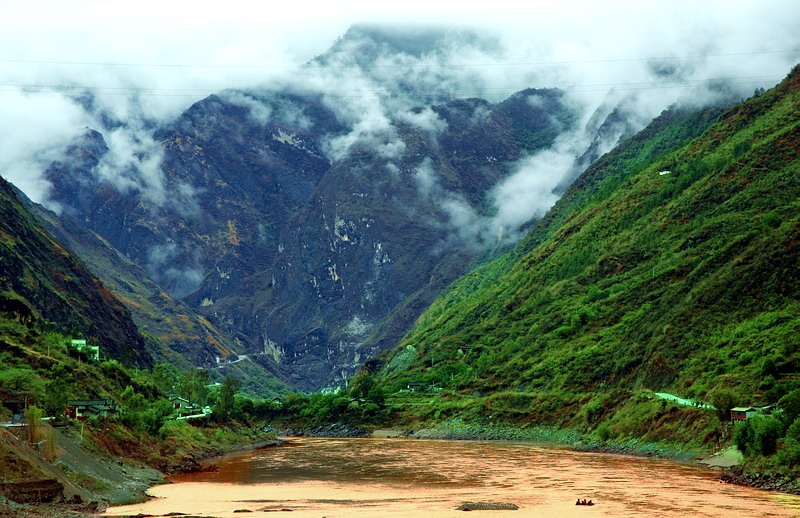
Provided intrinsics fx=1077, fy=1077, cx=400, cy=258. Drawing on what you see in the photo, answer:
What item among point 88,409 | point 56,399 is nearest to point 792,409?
point 56,399

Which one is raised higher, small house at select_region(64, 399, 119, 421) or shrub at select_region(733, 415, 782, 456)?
shrub at select_region(733, 415, 782, 456)

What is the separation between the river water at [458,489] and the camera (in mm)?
102188

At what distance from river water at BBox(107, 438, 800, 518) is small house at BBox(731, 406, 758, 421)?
9.21m

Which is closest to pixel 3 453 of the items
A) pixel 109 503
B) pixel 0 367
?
pixel 109 503

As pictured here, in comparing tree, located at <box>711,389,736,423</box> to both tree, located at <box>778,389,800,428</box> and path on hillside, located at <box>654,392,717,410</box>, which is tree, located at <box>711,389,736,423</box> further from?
tree, located at <box>778,389,800,428</box>

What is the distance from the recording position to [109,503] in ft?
350

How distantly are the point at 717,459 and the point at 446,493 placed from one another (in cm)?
4547

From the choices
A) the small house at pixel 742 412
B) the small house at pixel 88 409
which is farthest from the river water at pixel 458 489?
the small house at pixel 88 409

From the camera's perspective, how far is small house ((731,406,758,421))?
143500mm

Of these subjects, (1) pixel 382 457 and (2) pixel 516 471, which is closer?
(2) pixel 516 471

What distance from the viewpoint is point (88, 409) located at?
15250cm

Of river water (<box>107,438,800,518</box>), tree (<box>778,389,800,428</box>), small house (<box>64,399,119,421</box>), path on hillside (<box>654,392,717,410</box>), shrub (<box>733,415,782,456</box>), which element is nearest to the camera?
river water (<box>107,438,800,518</box>)

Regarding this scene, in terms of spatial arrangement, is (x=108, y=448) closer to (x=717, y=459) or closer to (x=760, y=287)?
(x=717, y=459)

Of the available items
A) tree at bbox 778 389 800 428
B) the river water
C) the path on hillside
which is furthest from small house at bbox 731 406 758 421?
tree at bbox 778 389 800 428
